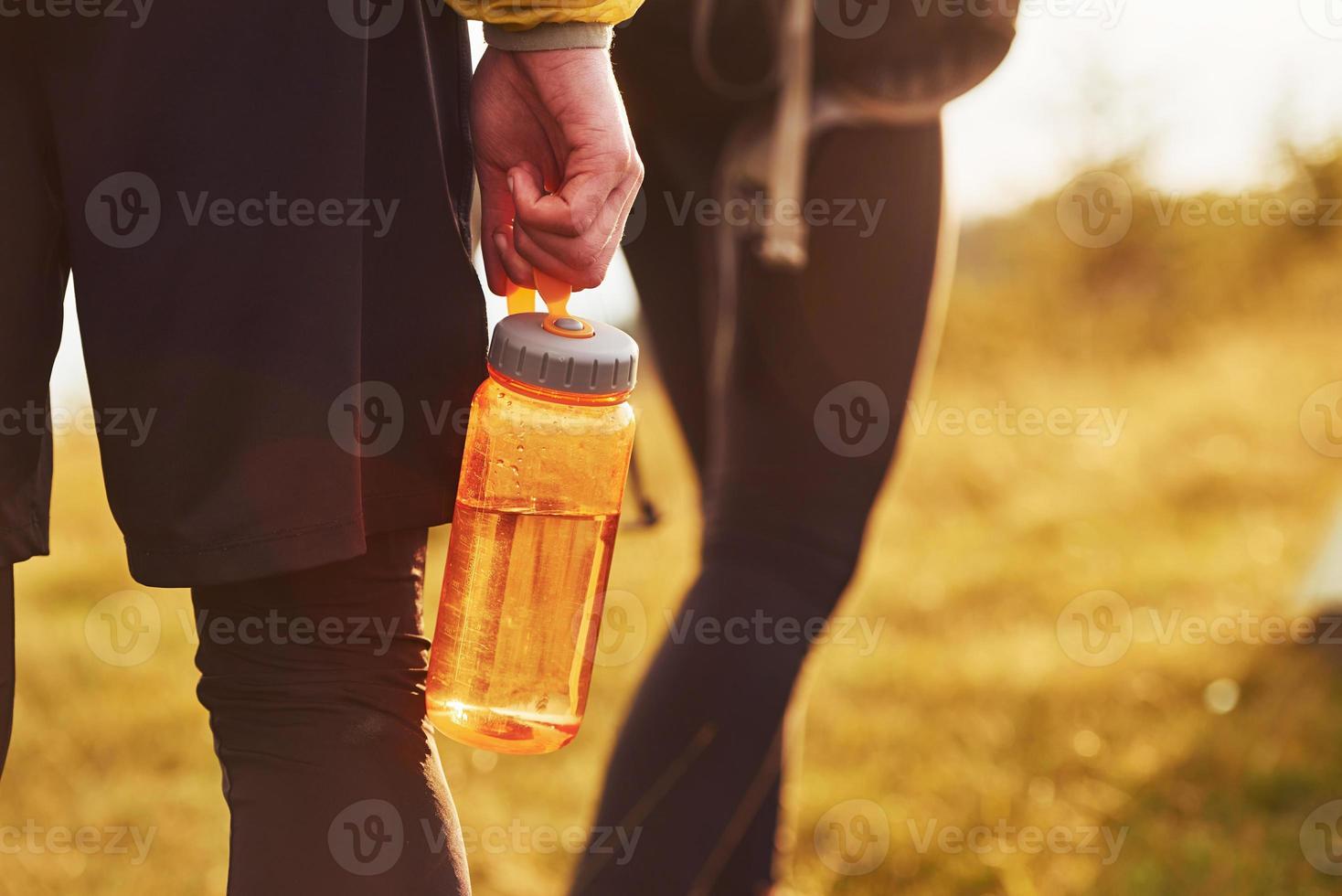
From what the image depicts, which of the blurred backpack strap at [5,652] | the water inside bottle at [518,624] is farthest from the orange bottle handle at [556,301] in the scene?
the blurred backpack strap at [5,652]

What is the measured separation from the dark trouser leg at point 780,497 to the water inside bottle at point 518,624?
→ 292 mm

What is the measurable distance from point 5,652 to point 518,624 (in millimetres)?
385

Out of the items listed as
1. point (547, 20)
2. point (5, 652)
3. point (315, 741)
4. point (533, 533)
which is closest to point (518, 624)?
point (533, 533)

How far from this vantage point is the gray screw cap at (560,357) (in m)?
0.95

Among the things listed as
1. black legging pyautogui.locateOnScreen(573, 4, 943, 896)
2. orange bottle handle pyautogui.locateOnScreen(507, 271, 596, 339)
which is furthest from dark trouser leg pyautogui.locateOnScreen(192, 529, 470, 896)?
black legging pyautogui.locateOnScreen(573, 4, 943, 896)

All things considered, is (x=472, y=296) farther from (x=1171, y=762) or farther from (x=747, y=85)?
(x=1171, y=762)

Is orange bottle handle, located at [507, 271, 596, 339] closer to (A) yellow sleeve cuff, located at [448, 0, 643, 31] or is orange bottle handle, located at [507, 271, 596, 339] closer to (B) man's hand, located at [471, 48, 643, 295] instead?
(B) man's hand, located at [471, 48, 643, 295]

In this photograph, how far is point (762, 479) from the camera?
1.43 m

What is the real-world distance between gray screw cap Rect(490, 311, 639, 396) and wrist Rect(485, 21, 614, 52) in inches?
8.0

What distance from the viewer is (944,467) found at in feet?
16.9

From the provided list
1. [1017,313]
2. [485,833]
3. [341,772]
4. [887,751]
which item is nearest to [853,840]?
[887,751]

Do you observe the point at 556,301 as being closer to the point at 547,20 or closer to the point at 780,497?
the point at 547,20

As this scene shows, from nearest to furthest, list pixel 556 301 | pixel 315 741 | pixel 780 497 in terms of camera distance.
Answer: pixel 315 741, pixel 556 301, pixel 780 497

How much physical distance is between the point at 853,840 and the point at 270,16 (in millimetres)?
1665
